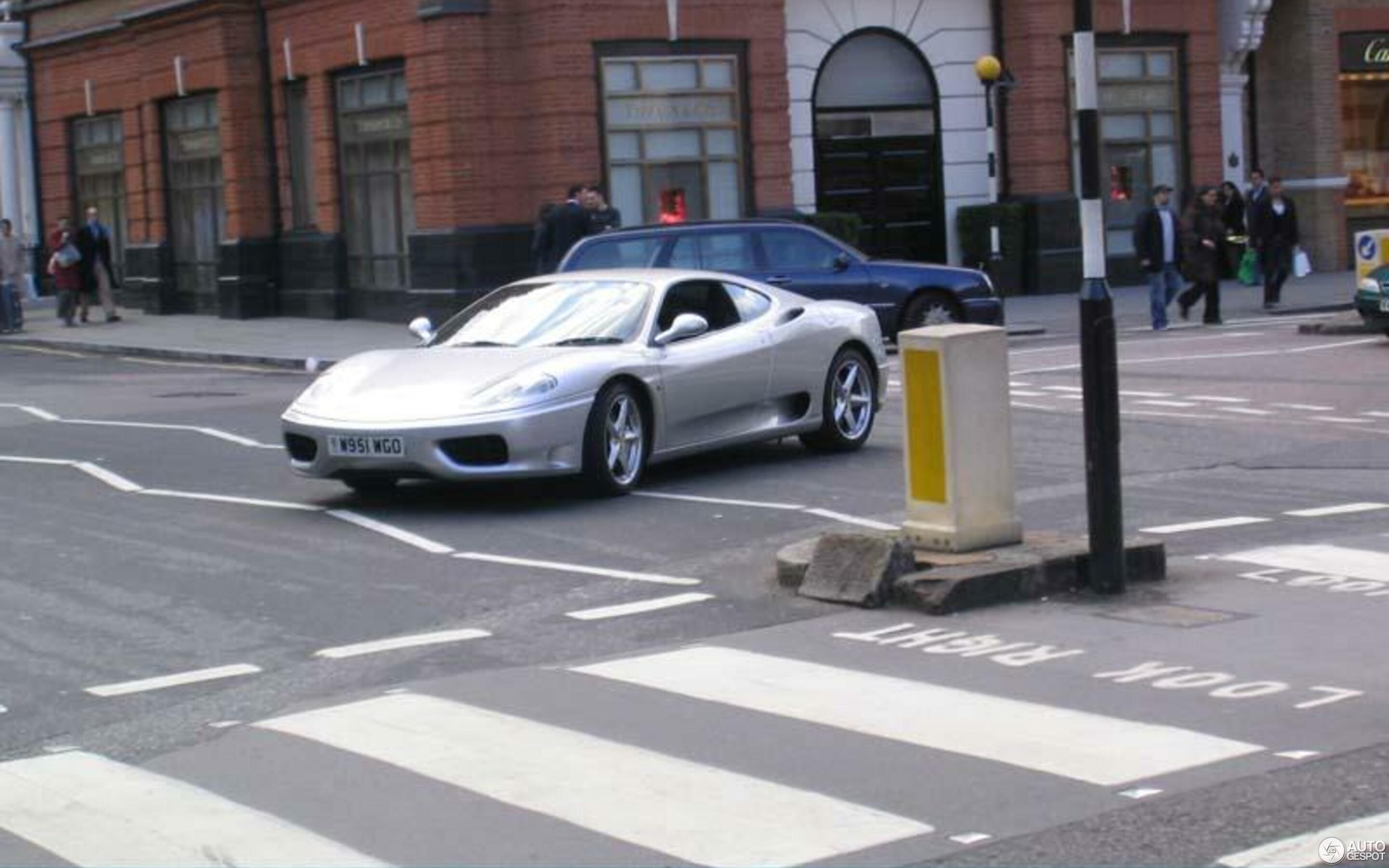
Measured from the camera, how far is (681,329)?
538 inches

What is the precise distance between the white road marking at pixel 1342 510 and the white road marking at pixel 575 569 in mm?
3727

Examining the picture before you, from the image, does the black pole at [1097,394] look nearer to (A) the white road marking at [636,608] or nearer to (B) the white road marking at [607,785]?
(A) the white road marking at [636,608]

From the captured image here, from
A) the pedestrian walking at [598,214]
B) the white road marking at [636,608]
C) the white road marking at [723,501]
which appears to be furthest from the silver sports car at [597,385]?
the pedestrian walking at [598,214]

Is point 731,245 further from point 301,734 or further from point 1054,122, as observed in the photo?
point 301,734

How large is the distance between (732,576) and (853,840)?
Answer: 4.61 metres

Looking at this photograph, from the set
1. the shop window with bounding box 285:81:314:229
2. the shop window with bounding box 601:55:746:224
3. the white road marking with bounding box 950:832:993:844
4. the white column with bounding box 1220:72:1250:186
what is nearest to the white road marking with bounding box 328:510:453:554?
the white road marking with bounding box 950:832:993:844

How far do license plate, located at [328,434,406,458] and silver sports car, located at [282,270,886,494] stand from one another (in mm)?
11

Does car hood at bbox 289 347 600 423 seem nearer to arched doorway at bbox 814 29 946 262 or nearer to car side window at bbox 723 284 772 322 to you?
car side window at bbox 723 284 772 322

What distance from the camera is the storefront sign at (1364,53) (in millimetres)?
36844

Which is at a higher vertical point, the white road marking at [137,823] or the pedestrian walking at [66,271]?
the pedestrian walking at [66,271]

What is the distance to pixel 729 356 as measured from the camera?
14.3 meters

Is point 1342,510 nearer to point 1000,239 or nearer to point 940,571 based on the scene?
point 940,571

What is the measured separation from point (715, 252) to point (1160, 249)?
249 inches

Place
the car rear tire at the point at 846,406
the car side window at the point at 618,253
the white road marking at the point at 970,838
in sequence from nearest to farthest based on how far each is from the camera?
the white road marking at the point at 970,838 < the car rear tire at the point at 846,406 < the car side window at the point at 618,253
